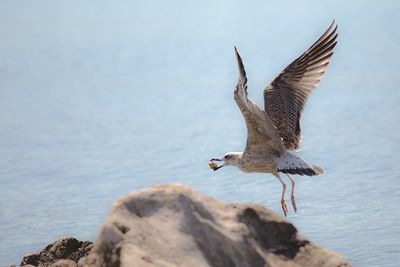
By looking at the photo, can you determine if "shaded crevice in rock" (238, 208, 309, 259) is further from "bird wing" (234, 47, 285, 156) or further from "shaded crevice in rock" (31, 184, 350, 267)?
"bird wing" (234, 47, 285, 156)

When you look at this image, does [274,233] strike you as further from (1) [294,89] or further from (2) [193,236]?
(1) [294,89]

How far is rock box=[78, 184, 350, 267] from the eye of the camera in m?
6.18

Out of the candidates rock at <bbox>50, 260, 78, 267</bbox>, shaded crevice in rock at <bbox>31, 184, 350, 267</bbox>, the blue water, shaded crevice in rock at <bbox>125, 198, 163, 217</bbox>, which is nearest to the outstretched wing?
the blue water

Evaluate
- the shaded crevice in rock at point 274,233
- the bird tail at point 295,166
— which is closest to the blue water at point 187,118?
the bird tail at point 295,166

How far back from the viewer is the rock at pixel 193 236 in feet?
20.3

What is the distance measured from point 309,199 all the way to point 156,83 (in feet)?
27.7

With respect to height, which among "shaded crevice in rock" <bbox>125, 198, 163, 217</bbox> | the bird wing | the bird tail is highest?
the bird wing

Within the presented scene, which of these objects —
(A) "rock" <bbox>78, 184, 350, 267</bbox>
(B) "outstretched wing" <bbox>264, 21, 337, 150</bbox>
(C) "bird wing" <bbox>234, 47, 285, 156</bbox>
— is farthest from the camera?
(B) "outstretched wing" <bbox>264, 21, 337, 150</bbox>

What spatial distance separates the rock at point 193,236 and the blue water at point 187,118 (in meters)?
2.20

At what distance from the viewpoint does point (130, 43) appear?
79.7 feet

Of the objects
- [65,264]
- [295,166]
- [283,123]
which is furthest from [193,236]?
[283,123]

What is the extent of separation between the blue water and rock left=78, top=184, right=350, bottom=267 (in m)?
2.20

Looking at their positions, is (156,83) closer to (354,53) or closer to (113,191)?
(354,53)

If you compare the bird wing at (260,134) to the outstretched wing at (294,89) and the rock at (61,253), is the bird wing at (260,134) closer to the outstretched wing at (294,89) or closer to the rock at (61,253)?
the outstretched wing at (294,89)
